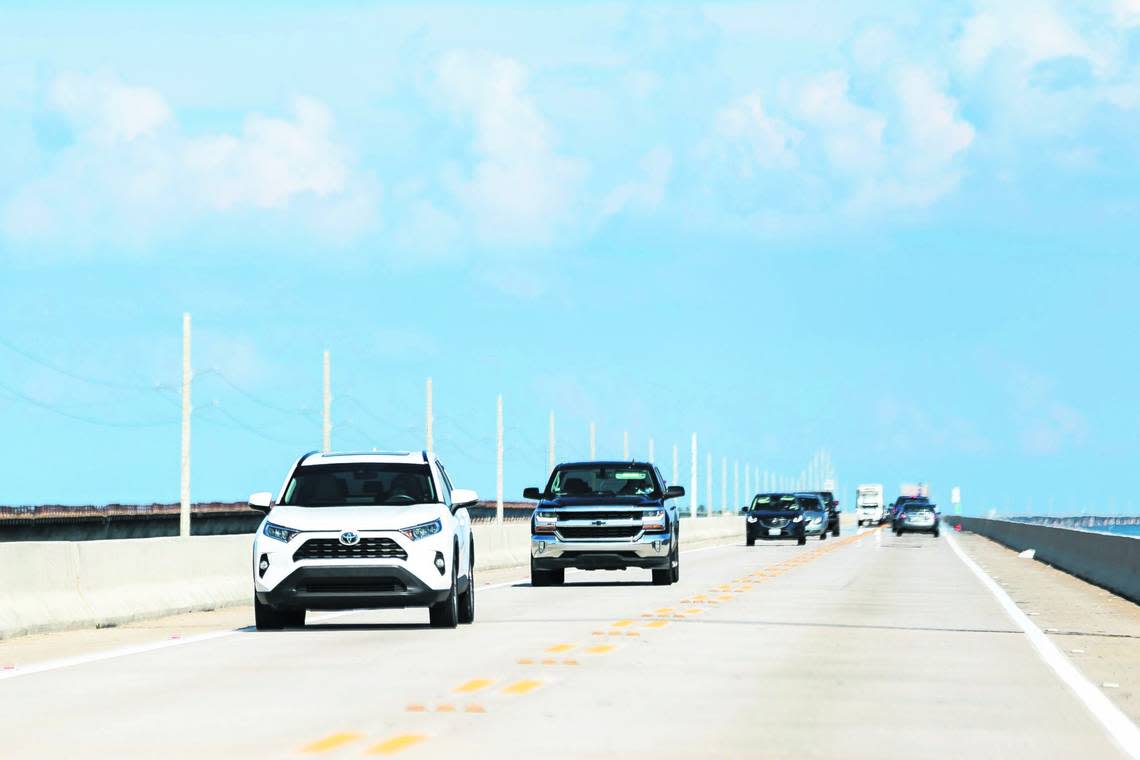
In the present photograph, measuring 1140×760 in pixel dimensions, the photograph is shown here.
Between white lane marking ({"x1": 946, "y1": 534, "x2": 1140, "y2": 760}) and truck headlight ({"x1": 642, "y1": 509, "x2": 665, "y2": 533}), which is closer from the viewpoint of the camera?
white lane marking ({"x1": 946, "y1": 534, "x2": 1140, "y2": 760})

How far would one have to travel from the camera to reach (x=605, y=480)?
1264 inches

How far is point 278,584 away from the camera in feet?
68.0

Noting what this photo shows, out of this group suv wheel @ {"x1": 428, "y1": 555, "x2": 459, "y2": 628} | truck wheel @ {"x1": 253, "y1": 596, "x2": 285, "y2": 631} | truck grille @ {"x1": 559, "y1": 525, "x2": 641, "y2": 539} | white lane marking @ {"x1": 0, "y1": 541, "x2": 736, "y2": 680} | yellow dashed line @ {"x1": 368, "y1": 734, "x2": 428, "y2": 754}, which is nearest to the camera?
yellow dashed line @ {"x1": 368, "y1": 734, "x2": 428, "y2": 754}

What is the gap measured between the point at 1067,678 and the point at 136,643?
8775 millimetres

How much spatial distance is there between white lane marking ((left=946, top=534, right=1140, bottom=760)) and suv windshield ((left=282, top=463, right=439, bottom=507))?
647 centimetres

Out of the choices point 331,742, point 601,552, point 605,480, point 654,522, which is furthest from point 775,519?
point 331,742

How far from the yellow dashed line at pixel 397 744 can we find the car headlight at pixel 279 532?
31.0 feet

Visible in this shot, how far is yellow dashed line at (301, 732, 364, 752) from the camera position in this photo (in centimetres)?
1092

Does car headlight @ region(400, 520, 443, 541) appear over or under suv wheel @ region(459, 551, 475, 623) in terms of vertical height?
over

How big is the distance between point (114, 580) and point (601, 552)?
30.9 ft

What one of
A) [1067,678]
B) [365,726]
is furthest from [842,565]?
[365,726]

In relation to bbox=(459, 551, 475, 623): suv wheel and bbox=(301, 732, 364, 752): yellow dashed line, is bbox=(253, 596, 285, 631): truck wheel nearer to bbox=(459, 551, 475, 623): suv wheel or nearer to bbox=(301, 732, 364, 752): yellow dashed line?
bbox=(459, 551, 475, 623): suv wheel

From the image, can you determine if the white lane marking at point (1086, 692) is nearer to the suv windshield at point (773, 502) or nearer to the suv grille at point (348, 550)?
the suv grille at point (348, 550)

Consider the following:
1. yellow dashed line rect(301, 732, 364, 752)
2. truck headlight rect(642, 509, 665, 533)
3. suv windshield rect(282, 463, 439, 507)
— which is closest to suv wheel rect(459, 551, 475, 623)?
suv windshield rect(282, 463, 439, 507)
